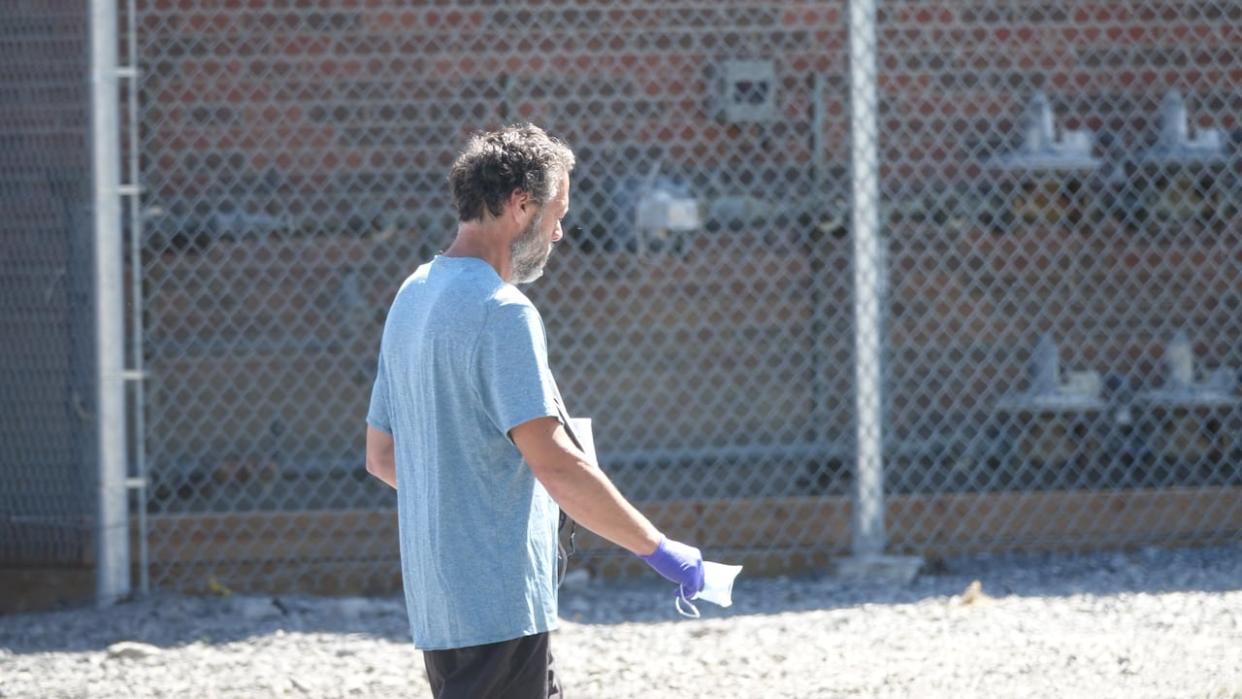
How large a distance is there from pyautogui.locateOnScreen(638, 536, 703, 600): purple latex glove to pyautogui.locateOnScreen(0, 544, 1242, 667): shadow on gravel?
250 cm

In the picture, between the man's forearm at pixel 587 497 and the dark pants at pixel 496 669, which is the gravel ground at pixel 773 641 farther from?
the man's forearm at pixel 587 497

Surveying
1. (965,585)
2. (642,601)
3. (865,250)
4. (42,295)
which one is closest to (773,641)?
(642,601)

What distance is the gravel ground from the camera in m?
4.53

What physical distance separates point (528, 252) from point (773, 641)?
250 cm

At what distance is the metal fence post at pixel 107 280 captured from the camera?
5281 mm

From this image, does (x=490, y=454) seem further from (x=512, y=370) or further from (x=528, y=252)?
(x=528, y=252)

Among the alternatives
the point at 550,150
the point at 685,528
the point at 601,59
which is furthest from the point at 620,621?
the point at 550,150

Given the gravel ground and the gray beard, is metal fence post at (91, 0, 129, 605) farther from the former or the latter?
the gray beard

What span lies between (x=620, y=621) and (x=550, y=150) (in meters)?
2.87

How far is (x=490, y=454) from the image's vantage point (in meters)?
2.74

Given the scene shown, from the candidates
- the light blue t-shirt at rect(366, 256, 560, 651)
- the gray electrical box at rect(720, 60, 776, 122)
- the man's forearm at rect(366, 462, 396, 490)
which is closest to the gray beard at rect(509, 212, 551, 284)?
the light blue t-shirt at rect(366, 256, 560, 651)

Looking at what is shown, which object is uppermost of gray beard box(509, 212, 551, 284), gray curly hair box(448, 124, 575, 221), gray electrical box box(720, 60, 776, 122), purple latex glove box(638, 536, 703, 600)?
gray electrical box box(720, 60, 776, 122)

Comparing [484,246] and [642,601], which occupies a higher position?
[484,246]

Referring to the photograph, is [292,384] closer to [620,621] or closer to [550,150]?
[620,621]
